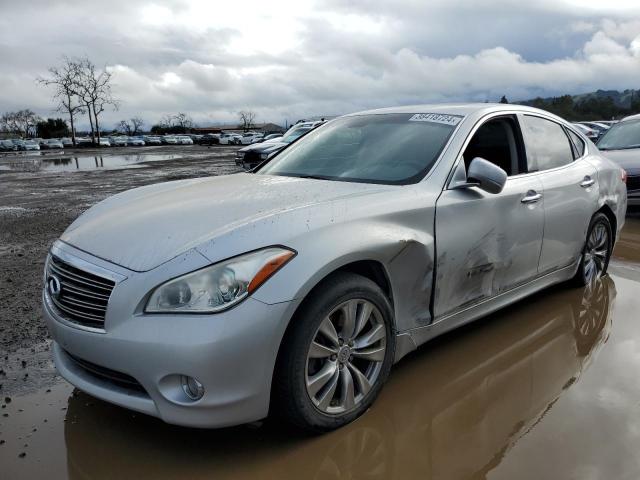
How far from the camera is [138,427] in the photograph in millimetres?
2812

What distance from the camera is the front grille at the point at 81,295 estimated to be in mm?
2504

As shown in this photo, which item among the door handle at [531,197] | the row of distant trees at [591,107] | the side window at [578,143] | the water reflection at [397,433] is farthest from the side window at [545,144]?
the row of distant trees at [591,107]

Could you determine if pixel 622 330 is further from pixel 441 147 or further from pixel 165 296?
pixel 165 296

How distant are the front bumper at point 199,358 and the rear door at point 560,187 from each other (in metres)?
2.48

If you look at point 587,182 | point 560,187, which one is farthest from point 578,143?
point 560,187

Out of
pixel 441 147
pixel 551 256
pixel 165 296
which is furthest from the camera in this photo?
pixel 551 256

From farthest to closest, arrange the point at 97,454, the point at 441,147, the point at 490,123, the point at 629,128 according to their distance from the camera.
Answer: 1. the point at 629,128
2. the point at 490,123
3. the point at 441,147
4. the point at 97,454

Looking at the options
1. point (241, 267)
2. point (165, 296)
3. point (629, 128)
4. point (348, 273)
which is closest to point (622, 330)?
point (348, 273)

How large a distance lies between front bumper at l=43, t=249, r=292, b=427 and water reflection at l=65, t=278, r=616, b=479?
0.28 m

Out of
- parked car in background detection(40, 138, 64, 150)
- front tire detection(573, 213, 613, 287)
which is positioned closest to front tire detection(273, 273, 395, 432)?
front tire detection(573, 213, 613, 287)

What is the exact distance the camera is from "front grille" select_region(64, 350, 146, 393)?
8.14ft

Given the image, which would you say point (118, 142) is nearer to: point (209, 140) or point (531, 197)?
point (209, 140)

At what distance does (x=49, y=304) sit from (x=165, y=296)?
844 mm

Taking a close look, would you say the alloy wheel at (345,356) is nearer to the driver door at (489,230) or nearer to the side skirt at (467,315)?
the side skirt at (467,315)
